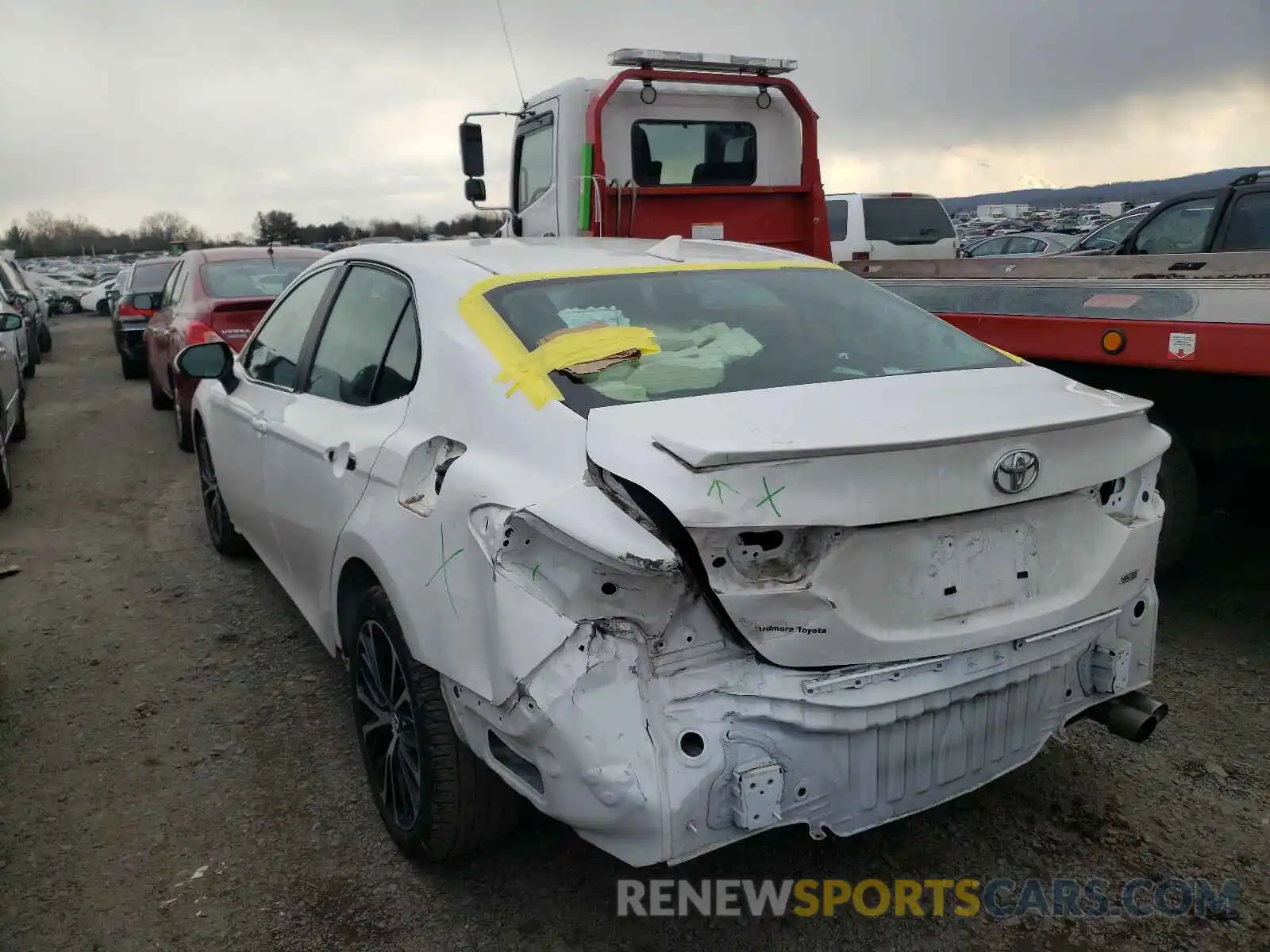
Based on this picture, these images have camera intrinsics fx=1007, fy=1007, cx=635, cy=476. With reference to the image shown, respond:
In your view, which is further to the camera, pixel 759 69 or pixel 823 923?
pixel 759 69

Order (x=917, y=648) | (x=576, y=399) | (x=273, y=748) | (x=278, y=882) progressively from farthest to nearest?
1. (x=273, y=748)
2. (x=278, y=882)
3. (x=576, y=399)
4. (x=917, y=648)

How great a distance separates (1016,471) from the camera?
221 centimetres

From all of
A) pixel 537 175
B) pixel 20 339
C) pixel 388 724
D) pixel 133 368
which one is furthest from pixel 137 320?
pixel 388 724

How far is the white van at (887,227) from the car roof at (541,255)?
9067mm

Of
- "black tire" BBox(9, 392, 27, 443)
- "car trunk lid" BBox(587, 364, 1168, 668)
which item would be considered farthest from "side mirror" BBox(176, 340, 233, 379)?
"black tire" BBox(9, 392, 27, 443)

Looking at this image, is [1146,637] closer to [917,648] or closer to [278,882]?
[917,648]

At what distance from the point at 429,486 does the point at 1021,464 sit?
1.41 metres

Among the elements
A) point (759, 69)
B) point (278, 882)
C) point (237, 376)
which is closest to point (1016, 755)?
point (278, 882)

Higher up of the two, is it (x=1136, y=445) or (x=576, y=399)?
(x=576, y=399)

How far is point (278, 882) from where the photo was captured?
109 inches

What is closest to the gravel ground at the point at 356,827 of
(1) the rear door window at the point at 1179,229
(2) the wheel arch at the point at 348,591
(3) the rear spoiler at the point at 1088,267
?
(2) the wheel arch at the point at 348,591

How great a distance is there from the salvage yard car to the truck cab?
444 centimetres

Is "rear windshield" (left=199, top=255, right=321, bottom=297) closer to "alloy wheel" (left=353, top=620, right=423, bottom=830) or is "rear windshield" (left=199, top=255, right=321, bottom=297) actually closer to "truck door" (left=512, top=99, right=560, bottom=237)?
"truck door" (left=512, top=99, right=560, bottom=237)

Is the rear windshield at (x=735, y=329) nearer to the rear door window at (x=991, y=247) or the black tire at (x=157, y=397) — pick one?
the black tire at (x=157, y=397)
